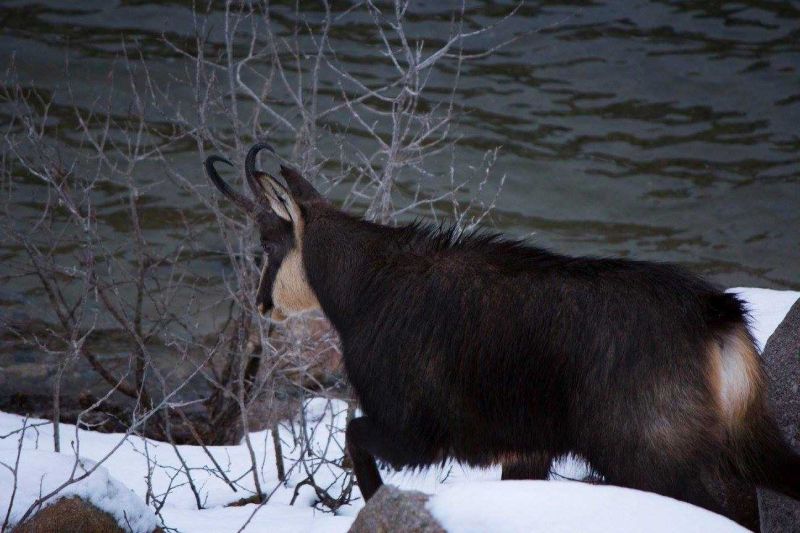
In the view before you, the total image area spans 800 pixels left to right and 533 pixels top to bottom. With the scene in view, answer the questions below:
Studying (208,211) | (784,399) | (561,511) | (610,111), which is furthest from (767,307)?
(610,111)

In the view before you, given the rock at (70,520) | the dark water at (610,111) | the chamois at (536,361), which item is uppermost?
the dark water at (610,111)

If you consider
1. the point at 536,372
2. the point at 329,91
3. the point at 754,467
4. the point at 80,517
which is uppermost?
the point at 329,91

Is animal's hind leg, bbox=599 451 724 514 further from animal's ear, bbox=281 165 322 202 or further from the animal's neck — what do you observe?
animal's ear, bbox=281 165 322 202

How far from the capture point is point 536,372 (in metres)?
4.55

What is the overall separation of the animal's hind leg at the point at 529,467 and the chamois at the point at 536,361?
A: 0.04 ft

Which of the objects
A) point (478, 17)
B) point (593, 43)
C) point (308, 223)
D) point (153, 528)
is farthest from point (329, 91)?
point (153, 528)

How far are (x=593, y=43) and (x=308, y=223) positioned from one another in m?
9.86

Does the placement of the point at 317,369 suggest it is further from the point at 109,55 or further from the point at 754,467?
the point at 109,55

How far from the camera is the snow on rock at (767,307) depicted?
6176 mm

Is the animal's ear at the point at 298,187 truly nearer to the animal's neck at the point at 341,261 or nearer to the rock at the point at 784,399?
the animal's neck at the point at 341,261

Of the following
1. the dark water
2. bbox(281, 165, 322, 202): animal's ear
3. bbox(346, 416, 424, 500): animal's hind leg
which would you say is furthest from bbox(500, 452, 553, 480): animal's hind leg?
the dark water

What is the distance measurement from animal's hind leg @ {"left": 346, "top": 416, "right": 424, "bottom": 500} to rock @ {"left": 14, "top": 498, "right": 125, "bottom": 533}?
3.49 feet

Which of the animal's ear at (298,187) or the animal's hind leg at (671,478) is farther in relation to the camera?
the animal's ear at (298,187)

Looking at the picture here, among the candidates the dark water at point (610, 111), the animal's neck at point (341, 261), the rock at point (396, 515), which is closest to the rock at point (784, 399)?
the animal's neck at point (341, 261)
